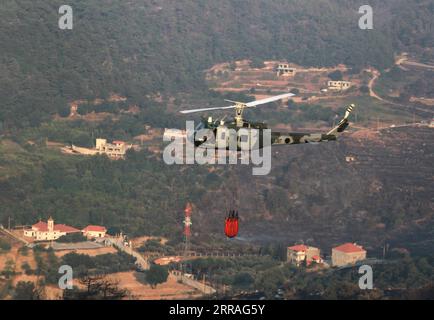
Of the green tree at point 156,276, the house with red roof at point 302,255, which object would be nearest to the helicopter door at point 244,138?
the green tree at point 156,276

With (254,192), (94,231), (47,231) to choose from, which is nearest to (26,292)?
(47,231)

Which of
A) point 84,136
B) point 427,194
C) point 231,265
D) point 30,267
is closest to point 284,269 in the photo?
point 231,265

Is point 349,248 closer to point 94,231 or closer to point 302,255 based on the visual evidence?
point 302,255

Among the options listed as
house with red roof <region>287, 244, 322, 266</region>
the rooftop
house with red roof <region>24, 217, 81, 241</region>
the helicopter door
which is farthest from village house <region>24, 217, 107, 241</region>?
the helicopter door

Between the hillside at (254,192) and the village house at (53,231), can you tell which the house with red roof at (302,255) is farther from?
the village house at (53,231)

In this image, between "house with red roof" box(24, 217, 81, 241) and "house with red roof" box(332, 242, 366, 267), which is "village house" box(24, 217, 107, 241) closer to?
"house with red roof" box(24, 217, 81, 241)
